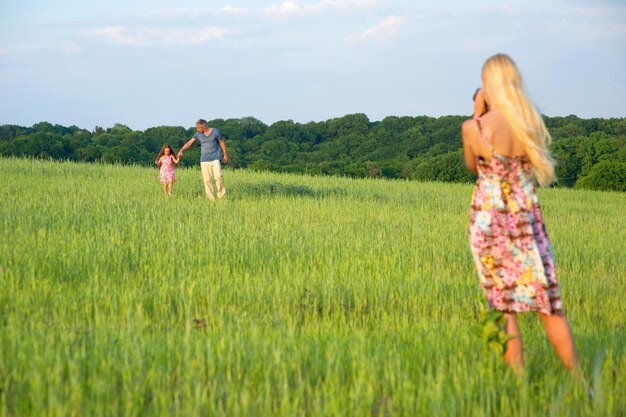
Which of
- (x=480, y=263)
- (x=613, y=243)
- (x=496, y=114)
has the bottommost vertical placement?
(x=613, y=243)

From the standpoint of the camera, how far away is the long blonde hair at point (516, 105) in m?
4.57

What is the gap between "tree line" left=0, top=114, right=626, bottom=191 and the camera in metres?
53.6

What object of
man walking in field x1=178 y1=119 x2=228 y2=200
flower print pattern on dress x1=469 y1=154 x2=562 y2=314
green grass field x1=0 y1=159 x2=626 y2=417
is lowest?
green grass field x1=0 y1=159 x2=626 y2=417

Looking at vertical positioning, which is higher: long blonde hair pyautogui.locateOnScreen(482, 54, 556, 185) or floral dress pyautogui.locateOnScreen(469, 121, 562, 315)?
long blonde hair pyautogui.locateOnScreen(482, 54, 556, 185)

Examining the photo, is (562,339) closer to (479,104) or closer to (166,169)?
(479,104)

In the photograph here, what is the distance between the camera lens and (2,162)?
27.8 metres

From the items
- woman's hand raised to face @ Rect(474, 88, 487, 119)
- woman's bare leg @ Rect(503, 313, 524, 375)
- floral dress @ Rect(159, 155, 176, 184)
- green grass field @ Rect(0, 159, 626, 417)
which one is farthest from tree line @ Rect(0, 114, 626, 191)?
woman's bare leg @ Rect(503, 313, 524, 375)

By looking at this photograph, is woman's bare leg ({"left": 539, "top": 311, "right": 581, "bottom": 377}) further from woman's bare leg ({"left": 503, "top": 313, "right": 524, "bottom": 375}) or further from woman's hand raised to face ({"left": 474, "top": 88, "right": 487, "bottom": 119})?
woman's hand raised to face ({"left": 474, "top": 88, "right": 487, "bottom": 119})

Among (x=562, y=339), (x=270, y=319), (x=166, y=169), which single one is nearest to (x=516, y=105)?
(x=562, y=339)

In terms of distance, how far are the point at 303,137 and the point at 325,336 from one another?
72.7 metres

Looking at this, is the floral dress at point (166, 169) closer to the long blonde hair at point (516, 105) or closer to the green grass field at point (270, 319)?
the green grass field at point (270, 319)

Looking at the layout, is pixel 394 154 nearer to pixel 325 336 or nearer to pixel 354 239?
pixel 354 239

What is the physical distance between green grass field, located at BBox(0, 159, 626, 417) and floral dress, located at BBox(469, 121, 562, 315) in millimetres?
447

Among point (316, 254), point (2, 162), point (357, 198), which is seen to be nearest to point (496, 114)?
point (316, 254)
